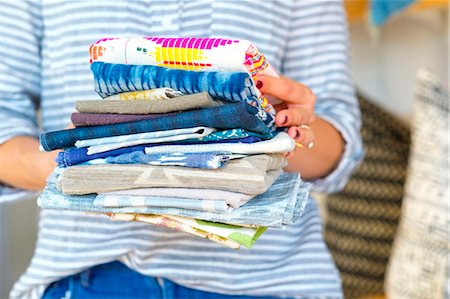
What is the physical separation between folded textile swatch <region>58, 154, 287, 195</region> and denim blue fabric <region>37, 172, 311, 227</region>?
0.04ft

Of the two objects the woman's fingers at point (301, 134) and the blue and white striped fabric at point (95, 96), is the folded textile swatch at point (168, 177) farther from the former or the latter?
the blue and white striped fabric at point (95, 96)

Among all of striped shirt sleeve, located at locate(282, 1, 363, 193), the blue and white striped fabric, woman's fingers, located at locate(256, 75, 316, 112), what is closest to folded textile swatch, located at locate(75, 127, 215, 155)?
woman's fingers, located at locate(256, 75, 316, 112)

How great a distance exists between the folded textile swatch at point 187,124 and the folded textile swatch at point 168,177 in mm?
30

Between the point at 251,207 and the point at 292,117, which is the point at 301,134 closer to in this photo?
the point at 292,117

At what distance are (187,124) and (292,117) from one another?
16cm

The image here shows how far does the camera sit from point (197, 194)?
672mm

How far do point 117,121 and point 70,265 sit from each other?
31 centimetres

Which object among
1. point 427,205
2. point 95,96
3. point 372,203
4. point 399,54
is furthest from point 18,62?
point 399,54

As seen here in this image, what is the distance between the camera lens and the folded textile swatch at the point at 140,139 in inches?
26.4

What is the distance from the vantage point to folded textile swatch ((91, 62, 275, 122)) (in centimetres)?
66

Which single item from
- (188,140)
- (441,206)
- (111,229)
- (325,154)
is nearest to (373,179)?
(441,206)

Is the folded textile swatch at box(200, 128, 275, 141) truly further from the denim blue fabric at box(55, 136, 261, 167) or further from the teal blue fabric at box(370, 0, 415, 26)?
the teal blue fabric at box(370, 0, 415, 26)

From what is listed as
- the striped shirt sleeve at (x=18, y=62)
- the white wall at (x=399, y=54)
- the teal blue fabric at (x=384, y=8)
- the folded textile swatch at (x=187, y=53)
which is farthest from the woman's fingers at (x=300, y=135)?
the white wall at (x=399, y=54)

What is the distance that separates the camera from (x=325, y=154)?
3.20ft
